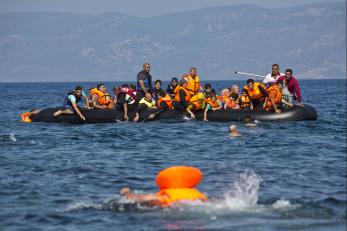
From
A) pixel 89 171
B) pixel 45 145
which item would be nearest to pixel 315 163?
pixel 89 171

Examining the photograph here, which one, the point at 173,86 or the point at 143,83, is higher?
the point at 143,83

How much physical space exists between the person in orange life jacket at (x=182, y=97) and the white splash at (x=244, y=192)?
10.7m

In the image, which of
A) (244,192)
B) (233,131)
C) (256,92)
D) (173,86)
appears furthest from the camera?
(173,86)

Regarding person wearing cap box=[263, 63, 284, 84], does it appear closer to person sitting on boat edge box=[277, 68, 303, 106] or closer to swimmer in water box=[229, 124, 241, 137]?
person sitting on boat edge box=[277, 68, 303, 106]

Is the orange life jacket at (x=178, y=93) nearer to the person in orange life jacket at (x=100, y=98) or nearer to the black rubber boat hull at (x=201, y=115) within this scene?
the black rubber boat hull at (x=201, y=115)

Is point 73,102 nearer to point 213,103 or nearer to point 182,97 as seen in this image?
point 182,97

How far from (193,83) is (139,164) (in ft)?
32.2

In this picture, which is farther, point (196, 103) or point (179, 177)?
point (196, 103)

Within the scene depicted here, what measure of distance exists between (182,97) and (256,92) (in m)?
2.64

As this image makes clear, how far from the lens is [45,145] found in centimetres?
2247

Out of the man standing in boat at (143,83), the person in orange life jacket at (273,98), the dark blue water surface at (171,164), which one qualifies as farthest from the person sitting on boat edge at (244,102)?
the man standing in boat at (143,83)

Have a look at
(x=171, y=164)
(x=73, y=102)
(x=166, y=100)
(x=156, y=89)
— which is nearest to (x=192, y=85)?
(x=166, y=100)

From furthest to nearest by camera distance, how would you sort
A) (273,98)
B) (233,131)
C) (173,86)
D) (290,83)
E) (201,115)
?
(173,86), (201,115), (290,83), (273,98), (233,131)

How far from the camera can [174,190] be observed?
1293 centimetres
